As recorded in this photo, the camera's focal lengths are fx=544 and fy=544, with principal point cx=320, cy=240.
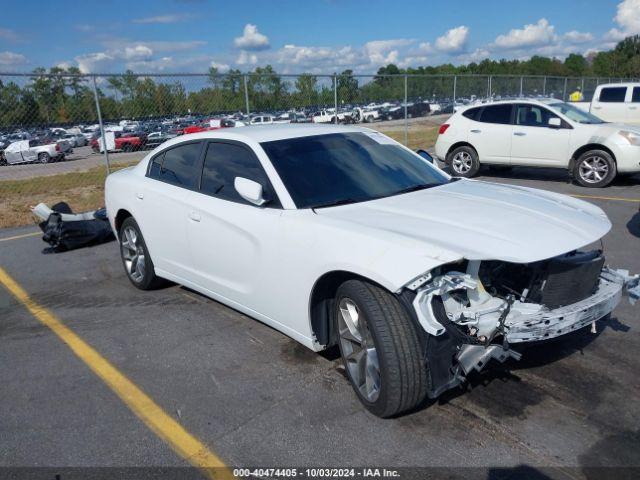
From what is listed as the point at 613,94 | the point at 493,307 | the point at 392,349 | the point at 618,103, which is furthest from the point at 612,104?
the point at 392,349

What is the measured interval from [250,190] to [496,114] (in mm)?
8914

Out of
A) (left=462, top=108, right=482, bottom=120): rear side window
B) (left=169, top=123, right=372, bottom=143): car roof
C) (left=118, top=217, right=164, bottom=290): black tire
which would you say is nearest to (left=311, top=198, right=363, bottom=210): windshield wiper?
(left=169, top=123, right=372, bottom=143): car roof

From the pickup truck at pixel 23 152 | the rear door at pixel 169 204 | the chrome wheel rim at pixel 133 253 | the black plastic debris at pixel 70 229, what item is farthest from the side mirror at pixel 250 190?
the pickup truck at pixel 23 152

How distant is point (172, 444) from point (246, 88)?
10141 mm

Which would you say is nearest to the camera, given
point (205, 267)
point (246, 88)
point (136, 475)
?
point (136, 475)

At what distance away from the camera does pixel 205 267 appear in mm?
4340

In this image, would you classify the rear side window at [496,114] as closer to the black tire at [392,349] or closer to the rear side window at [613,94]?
the rear side window at [613,94]

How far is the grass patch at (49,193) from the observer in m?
10.5

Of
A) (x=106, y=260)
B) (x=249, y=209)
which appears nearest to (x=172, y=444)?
(x=249, y=209)

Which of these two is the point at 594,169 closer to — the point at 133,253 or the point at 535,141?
the point at 535,141

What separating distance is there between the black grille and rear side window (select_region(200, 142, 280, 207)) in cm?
178

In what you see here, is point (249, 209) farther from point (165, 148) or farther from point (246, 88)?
point (246, 88)

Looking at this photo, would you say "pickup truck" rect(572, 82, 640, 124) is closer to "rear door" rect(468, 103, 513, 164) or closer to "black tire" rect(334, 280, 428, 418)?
"rear door" rect(468, 103, 513, 164)

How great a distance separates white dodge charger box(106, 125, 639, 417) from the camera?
9.32ft
